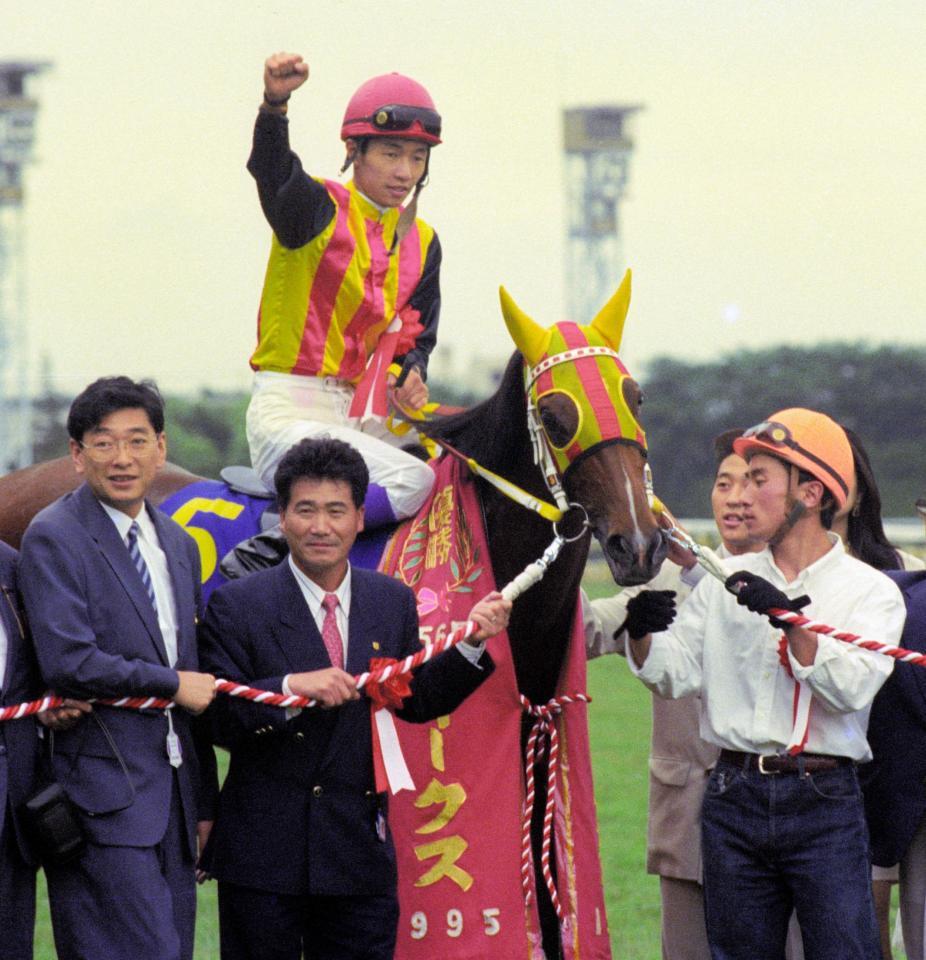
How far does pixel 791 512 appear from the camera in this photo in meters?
4.37

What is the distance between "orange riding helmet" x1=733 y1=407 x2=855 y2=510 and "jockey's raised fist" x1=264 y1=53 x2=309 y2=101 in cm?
163

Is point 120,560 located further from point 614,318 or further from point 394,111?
point 394,111

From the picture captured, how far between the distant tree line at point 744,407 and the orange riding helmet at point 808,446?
30082 millimetres

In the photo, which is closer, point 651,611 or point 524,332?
point 651,611

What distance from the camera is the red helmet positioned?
520 cm

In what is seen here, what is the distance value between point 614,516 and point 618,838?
5555 mm

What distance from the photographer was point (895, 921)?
7113 millimetres

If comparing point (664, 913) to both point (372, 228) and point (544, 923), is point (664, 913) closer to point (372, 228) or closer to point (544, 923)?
point (544, 923)

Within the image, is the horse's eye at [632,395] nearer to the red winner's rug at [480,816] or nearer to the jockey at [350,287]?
the red winner's rug at [480,816]

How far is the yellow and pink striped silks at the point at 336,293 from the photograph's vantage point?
5.34 meters

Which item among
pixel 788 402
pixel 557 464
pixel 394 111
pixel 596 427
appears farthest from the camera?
pixel 788 402

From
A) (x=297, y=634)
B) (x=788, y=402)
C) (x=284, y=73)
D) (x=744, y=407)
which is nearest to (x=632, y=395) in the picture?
(x=297, y=634)

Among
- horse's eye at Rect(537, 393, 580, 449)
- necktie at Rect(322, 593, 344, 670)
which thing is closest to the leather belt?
horse's eye at Rect(537, 393, 580, 449)

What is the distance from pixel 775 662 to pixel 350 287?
197 centimetres
